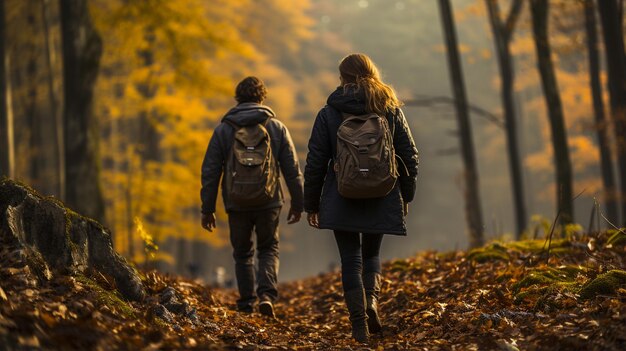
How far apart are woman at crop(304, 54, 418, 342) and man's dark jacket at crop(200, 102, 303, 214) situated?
135cm

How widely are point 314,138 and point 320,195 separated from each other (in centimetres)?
45

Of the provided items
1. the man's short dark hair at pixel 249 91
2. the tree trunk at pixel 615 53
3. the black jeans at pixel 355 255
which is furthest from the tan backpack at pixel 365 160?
the tree trunk at pixel 615 53

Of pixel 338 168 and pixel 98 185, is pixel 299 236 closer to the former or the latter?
pixel 98 185

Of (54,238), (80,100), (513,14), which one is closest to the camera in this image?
(54,238)

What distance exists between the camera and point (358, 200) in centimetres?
511

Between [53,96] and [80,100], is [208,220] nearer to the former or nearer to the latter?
[80,100]

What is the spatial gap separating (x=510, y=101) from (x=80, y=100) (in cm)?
923

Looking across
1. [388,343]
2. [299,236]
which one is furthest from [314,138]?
[299,236]

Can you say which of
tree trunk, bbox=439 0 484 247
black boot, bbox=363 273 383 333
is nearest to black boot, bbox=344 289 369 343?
black boot, bbox=363 273 383 333

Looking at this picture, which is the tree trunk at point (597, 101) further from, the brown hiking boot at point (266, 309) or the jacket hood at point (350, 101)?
the jacket hood at point (350, 101)

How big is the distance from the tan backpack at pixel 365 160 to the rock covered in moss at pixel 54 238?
166 cm

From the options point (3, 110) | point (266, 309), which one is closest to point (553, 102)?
point (266, 309)

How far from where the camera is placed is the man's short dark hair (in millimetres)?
6750

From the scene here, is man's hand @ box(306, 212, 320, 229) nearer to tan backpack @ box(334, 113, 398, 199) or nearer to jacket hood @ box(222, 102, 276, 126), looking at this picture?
tan backpack @ box(334, 113, 398, 199)
